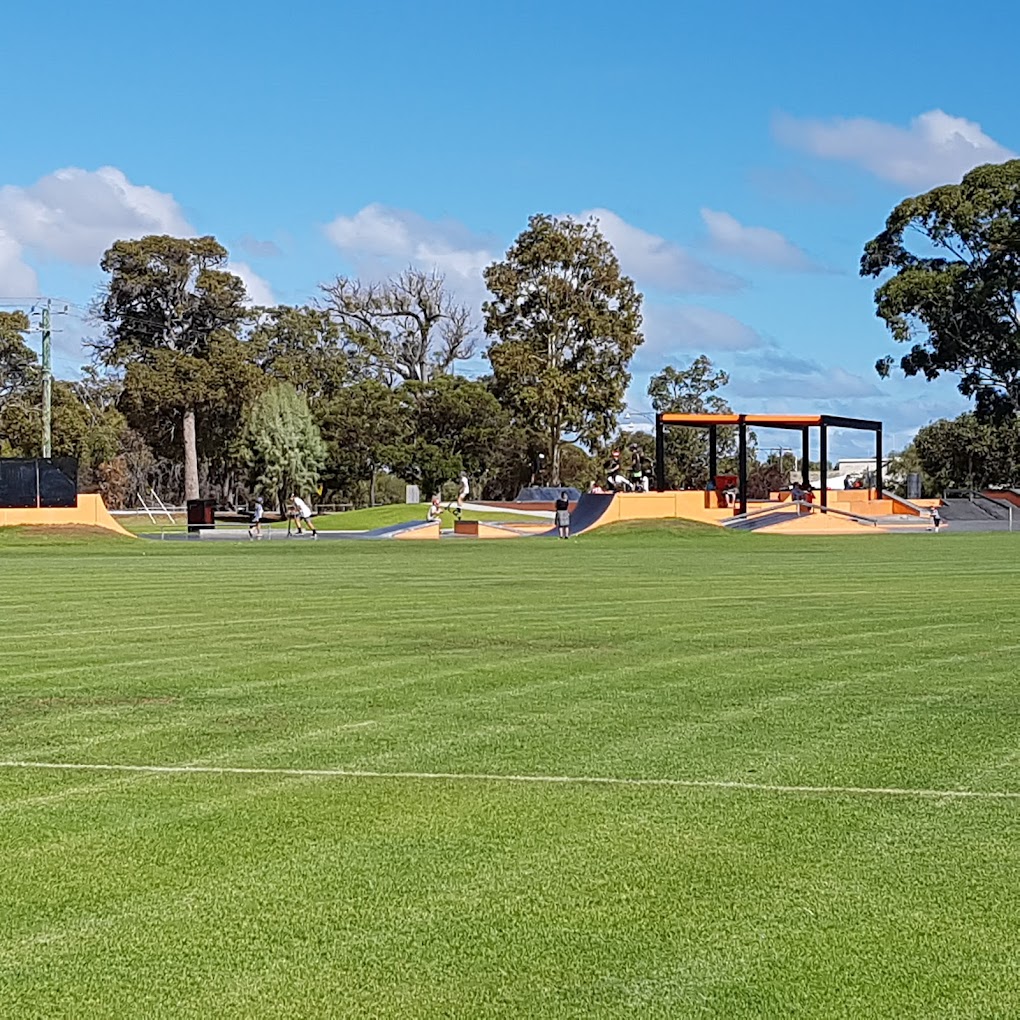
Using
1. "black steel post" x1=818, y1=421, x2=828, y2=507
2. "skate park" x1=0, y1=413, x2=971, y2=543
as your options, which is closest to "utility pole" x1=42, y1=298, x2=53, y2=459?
"skate park" x1=0, y1=413, x2=971, y2=543

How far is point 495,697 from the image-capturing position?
38.0ft

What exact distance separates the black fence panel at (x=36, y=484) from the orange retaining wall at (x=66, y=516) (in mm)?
225

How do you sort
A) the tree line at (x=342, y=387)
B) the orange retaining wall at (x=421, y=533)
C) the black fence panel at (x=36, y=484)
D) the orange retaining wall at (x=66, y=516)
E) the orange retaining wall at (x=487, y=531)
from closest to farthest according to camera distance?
1. the orange retaining wall at (x=66, y=516)
2. the black fence panel at (x=36, y=484)
3. the orange retaining wall at (x=421, y=533)
4. the orange retaining wall at (x=487, y=531)
5. the tree line at (x=342, y=387)

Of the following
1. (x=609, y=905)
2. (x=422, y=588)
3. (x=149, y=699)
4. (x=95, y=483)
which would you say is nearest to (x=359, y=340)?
(x=95, y=483)

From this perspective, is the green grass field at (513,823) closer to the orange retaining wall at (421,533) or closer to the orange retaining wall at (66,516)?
the orange retaining wall at (66,516)

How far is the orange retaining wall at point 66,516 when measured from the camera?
49531 millimetres

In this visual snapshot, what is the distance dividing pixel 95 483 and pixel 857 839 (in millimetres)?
82784

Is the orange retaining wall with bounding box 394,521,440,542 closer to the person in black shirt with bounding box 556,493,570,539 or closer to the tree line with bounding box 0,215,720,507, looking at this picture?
the person in black shirt with bounding box 556,493,570,539

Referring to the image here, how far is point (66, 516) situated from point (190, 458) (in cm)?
4067

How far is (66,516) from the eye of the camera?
164ft

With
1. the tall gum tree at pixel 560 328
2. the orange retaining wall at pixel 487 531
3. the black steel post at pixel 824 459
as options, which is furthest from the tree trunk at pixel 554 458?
the orange retaining wall at pixel 487 531

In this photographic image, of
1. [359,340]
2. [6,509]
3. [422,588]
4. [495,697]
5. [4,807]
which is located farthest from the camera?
[359,340]

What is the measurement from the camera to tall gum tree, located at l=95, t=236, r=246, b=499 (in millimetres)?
91750

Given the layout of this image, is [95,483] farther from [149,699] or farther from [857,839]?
[857,839]
